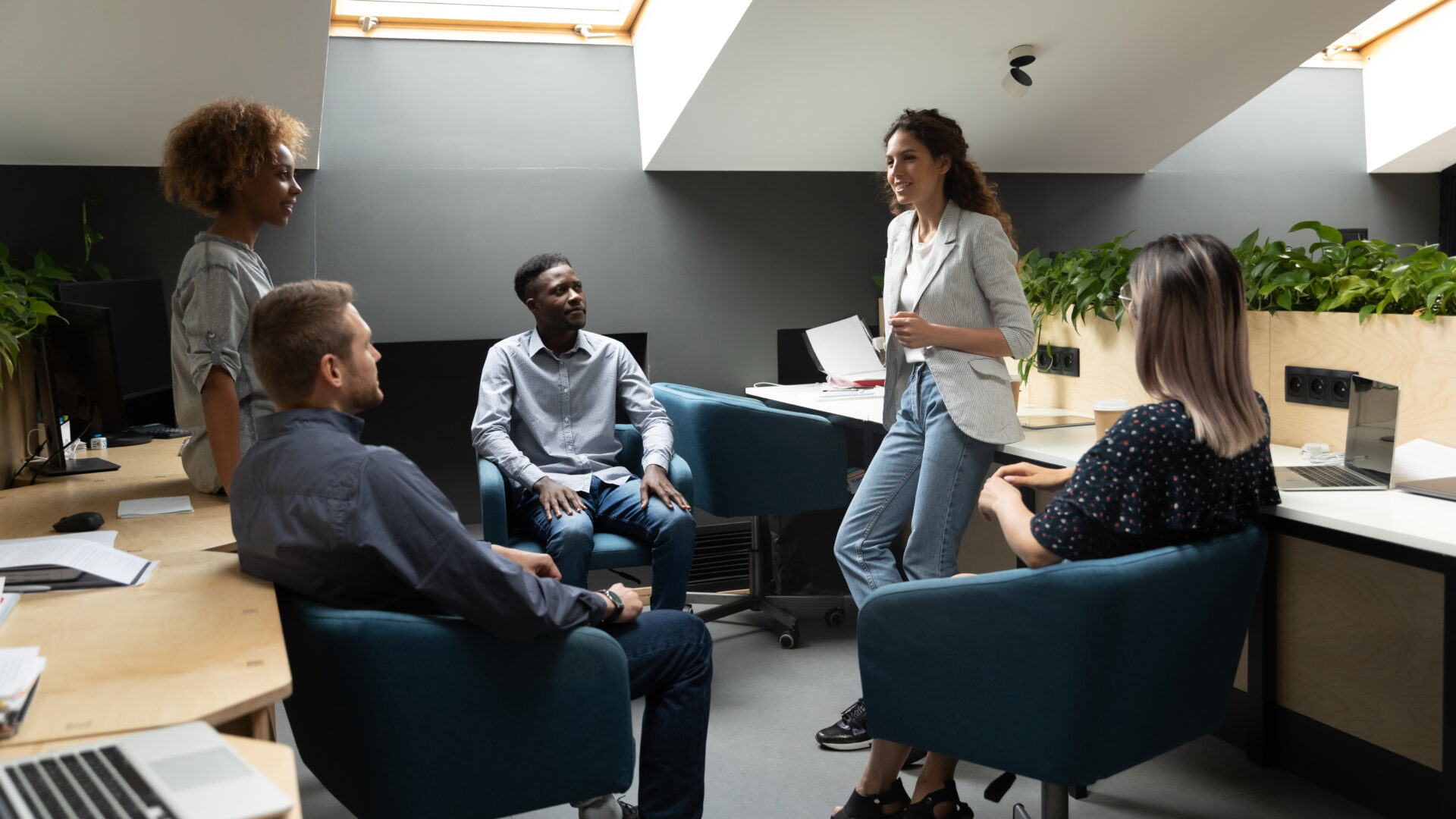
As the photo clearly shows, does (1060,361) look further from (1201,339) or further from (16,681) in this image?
(16,681)

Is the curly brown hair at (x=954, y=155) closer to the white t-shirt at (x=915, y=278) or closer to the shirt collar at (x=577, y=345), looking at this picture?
the white t-shirt at (x=915, y=278)

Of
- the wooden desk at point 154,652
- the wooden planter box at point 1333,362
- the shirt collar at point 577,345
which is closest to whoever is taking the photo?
the wooden desk at point 154,652

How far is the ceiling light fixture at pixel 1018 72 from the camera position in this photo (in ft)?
11.7

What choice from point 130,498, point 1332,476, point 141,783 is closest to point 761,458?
point 1332,476

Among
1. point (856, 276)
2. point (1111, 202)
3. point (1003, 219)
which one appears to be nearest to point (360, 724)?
point (1003, 219)

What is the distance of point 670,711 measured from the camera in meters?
1.74

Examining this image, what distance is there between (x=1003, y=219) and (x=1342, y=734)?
4.49 feet

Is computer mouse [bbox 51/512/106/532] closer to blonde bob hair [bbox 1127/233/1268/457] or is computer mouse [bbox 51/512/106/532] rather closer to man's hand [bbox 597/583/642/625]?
man's hand [bbox 597/583/642/625]

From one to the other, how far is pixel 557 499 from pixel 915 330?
1.16 m

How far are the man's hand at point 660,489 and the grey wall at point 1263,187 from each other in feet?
8.53

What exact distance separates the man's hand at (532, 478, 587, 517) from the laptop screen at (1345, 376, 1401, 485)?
1.89 m

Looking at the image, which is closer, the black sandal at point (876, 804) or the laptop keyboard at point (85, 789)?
the laptop keyboard at point (85, 789)

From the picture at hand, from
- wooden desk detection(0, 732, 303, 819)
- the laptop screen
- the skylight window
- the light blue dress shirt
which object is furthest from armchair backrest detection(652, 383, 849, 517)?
wooden desk detection(0, 732, 303, 819)

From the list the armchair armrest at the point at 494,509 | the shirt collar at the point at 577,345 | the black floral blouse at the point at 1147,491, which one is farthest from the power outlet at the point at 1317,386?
the armchair armrest at the point at 494,509
